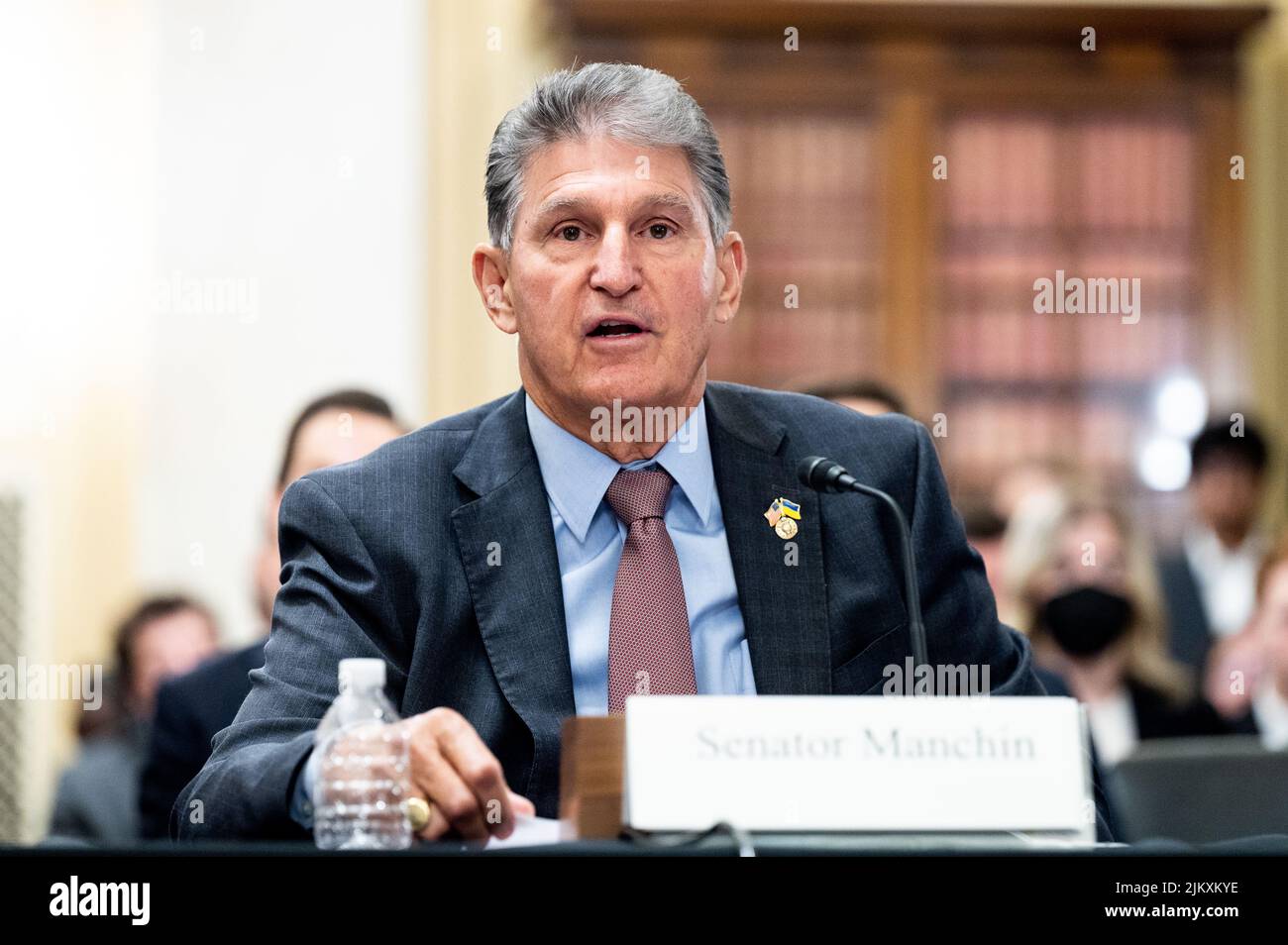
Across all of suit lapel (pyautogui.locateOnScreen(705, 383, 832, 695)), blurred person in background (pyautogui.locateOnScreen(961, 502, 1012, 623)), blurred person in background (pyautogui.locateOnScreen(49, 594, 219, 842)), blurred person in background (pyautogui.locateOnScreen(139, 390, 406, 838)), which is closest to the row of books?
blurred person in background (pyautogui.locateOnScreen(961, 502, 1012, 623))

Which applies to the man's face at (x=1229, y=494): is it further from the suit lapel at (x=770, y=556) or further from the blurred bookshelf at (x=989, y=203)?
the suit lapel at (x=770, y=556)

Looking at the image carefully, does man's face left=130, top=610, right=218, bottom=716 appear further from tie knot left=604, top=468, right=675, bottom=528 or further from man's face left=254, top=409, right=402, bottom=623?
tie knot left=604, top=468, right=675, bottom=528

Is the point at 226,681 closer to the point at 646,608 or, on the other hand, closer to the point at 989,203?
the point at 646,608

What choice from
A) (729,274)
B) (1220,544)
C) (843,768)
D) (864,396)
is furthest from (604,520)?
(1220,544)

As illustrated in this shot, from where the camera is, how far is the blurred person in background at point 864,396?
3.66 metres

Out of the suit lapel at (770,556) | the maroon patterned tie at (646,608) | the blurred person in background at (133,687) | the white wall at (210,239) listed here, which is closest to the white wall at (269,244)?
the white wall at (210,239)

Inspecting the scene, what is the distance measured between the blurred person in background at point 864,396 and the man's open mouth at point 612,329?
155 cm

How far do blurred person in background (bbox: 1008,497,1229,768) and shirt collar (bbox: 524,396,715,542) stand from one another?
2026mm

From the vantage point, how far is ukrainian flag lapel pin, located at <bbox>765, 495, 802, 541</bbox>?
7.01 ft

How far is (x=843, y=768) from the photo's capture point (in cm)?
136

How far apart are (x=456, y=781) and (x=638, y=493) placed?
69 cm

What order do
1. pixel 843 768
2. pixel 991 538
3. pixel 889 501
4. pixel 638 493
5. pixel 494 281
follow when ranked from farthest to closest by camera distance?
pixel 991 538
pixel 494 281
pixel 638 493
pixel 889 501
pixel 843 768
